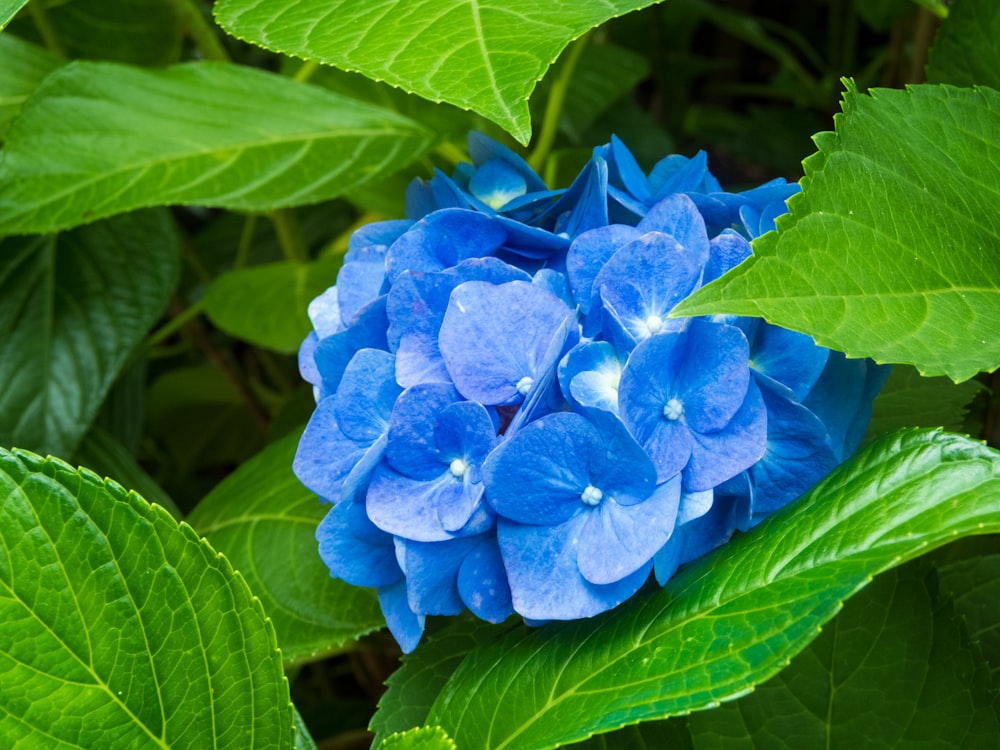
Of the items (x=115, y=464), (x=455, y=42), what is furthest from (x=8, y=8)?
(x=115, y=464)

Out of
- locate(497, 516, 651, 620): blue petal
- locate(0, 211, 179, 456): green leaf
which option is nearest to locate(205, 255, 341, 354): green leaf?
locate(0, 211, 179, 456): green leaf

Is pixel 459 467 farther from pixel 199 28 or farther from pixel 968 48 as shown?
pixel 199 28

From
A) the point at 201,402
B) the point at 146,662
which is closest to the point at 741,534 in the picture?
the point at 146,662

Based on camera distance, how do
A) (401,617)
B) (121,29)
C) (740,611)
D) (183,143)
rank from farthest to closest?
(121,29) < (183,143) < (401,617) < (740,611)

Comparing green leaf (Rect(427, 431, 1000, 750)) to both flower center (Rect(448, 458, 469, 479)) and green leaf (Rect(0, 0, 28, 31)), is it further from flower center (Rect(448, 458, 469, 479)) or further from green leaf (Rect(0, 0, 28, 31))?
green leaf (Rect(0, 0, 28, 31))

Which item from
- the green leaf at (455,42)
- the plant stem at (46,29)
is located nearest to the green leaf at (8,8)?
the green leaf at (455,42)

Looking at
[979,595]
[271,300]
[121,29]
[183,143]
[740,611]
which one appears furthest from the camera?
[121,29]
